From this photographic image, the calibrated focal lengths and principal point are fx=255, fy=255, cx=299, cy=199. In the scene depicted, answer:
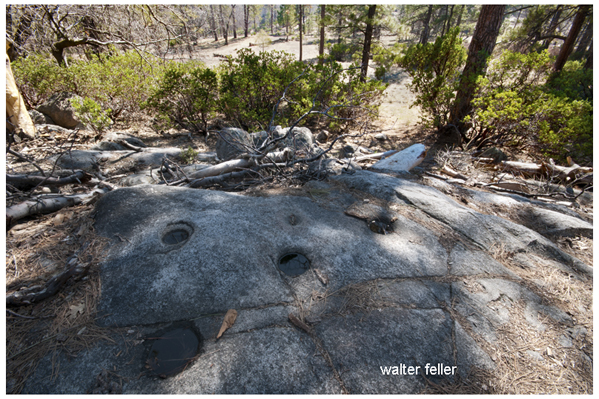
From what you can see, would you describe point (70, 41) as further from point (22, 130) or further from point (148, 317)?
point (148, 317)

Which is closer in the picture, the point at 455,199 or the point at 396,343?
the point at 396,343

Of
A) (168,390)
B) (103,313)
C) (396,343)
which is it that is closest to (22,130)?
(103,313)

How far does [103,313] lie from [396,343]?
1.98m

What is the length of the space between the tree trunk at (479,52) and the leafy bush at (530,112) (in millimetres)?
324

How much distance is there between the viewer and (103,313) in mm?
1741

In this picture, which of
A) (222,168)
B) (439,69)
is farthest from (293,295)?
(439,69)

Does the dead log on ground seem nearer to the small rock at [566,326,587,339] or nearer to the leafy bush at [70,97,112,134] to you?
the small rock at [566,326,587,339]

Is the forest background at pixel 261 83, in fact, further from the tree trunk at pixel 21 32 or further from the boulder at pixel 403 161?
the boulder at pixel 403 161

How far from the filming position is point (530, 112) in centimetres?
648

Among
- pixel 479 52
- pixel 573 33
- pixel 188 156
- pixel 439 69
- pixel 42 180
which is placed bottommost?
pixel 188 156

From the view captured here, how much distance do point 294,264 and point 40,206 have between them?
2.93m

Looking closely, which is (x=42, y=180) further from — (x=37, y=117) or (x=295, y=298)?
(x=37, y=117)

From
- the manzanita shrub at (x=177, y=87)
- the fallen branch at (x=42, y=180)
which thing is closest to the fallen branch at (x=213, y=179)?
the fallen branch at (x=42, y=180)

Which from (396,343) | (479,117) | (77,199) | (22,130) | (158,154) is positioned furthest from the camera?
(479,117)
